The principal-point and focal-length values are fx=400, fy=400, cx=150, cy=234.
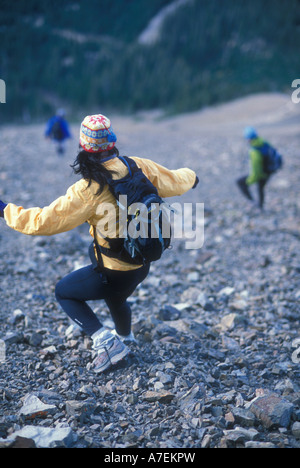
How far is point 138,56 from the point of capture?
60156mm

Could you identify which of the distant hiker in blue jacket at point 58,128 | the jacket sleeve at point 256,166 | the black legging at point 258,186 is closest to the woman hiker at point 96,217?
the jacket sleeve at point 256,166

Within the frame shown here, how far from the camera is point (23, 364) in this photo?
10.5 feet

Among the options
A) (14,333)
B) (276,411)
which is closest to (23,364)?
(14,333)

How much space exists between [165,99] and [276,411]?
4507cm

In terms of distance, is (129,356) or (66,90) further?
(66,90)

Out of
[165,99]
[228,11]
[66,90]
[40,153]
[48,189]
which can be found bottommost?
[48,189]

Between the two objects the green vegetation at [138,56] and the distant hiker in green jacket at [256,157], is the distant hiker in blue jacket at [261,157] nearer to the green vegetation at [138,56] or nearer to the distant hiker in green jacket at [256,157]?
the distant hiker in green jacket at [256,157]

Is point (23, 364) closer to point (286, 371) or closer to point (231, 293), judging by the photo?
point (286, 371)

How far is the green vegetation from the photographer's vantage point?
49.7 metres

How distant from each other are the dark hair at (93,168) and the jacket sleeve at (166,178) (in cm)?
28

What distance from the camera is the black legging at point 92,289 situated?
279 cm

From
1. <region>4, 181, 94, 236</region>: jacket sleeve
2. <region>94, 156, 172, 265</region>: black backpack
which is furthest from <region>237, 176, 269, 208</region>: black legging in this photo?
<region>4, 181, 94, 236</region>: jacket sleeve

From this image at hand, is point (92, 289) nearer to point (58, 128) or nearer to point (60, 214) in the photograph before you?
point (60, 214)

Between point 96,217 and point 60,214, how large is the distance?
0.81 ft
